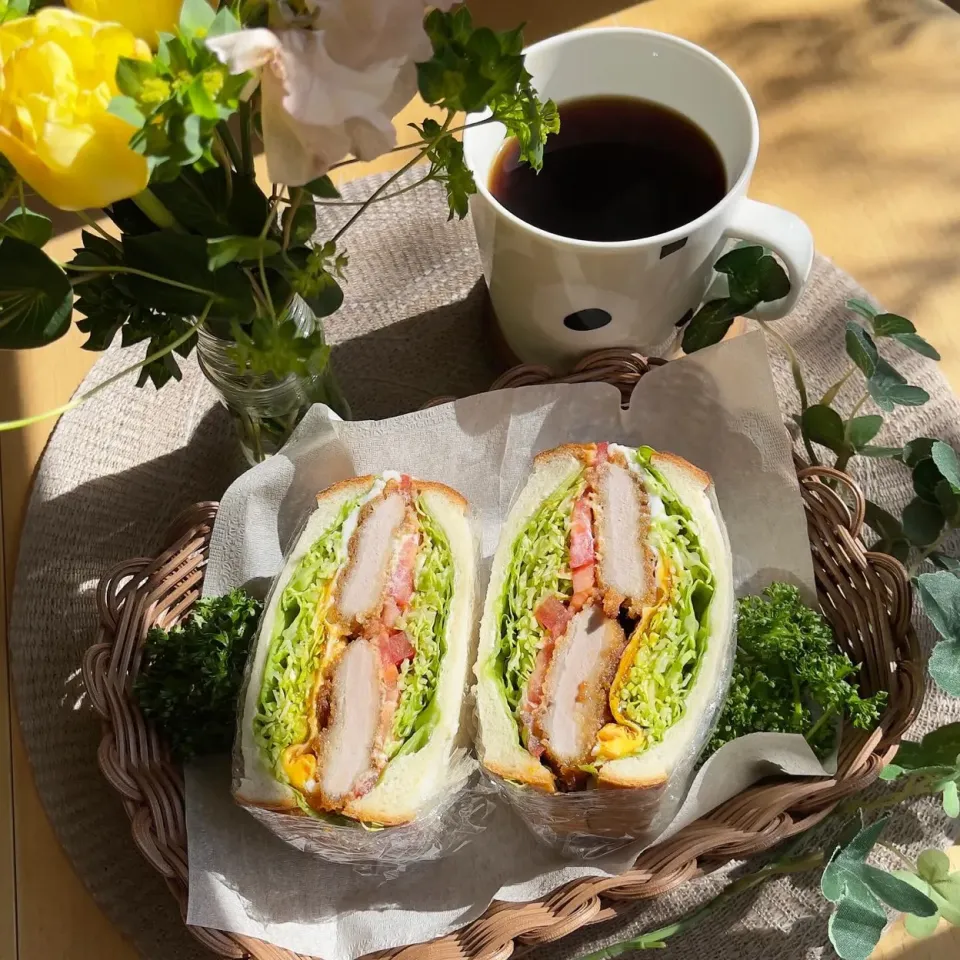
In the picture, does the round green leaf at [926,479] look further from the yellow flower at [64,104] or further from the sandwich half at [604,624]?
the yellow flower at [64,104]

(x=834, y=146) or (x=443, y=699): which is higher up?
(x=834, y=146)

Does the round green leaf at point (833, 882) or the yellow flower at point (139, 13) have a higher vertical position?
the yellow flower at point (139, 13)

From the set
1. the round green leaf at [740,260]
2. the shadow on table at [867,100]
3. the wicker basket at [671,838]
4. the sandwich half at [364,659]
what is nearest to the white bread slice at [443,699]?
the sandwich half at [364,659]

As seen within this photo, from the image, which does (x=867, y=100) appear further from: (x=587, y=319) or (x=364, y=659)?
(x=364, y=659)

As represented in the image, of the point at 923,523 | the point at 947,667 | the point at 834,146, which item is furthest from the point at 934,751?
the point at 834,146

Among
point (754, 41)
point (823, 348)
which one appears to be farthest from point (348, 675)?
point (754, 41)
